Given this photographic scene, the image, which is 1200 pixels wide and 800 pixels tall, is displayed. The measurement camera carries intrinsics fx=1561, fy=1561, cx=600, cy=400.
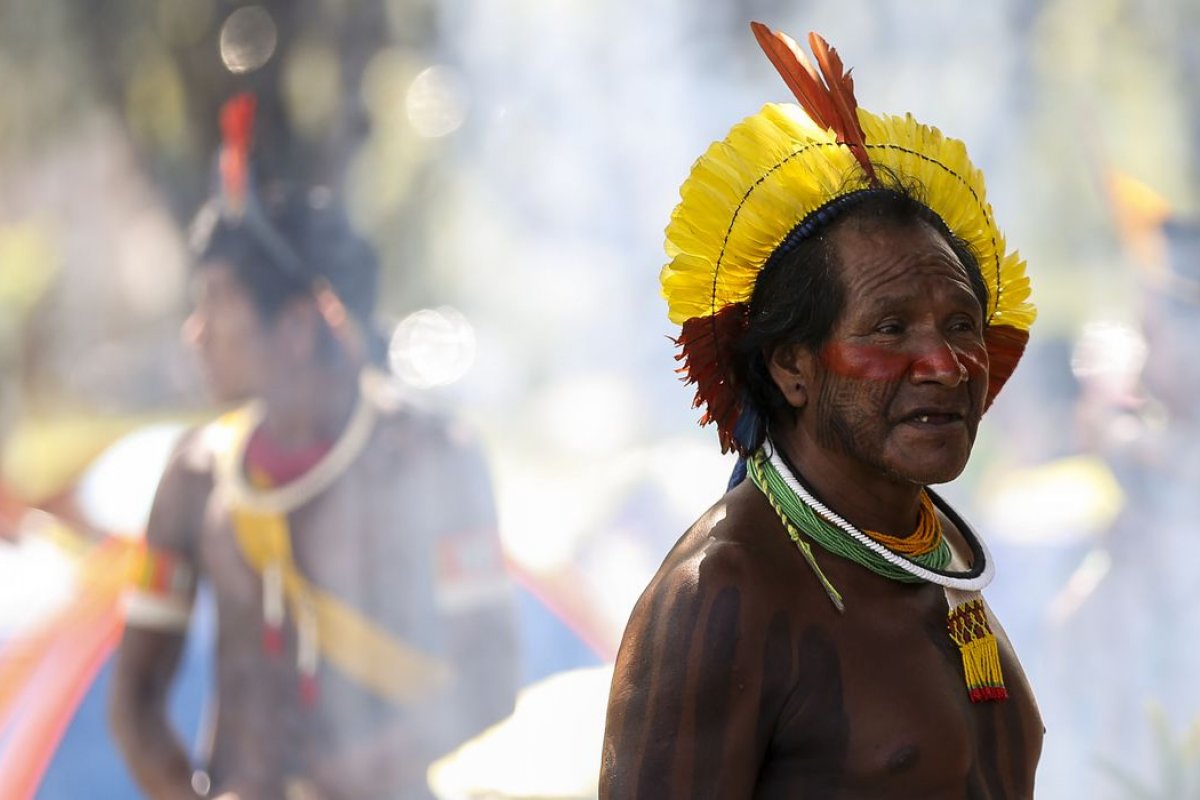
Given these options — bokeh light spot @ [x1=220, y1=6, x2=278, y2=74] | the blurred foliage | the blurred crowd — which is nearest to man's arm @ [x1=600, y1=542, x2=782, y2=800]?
the blurred crowd

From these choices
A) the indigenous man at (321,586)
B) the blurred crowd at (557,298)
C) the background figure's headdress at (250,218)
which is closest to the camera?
the blurred crowd at (557,298)

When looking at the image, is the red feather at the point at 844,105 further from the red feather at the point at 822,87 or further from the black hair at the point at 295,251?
the black hair at the point at 295,251

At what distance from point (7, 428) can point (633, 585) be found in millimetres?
2651

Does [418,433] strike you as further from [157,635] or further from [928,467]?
[928,467]

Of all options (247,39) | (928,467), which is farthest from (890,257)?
(247,39)

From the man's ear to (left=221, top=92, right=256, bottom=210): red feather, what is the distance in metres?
4.24

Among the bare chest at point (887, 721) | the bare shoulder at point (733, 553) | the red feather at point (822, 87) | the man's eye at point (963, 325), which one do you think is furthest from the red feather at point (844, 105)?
the bare chest at point (887, 721)

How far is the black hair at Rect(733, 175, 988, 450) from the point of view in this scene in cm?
192

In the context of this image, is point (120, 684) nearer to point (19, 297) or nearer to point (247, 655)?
point (247, 655)

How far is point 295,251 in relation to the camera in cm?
577

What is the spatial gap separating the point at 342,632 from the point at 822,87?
3920mm

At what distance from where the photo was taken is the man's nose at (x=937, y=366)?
184cm

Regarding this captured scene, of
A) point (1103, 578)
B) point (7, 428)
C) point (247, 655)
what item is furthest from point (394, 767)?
point (1103, 578)

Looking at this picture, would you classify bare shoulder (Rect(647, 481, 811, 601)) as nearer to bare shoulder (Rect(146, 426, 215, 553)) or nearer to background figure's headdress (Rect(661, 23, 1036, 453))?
background figure's headdress (Rect(661, 23, 1036, 453))
